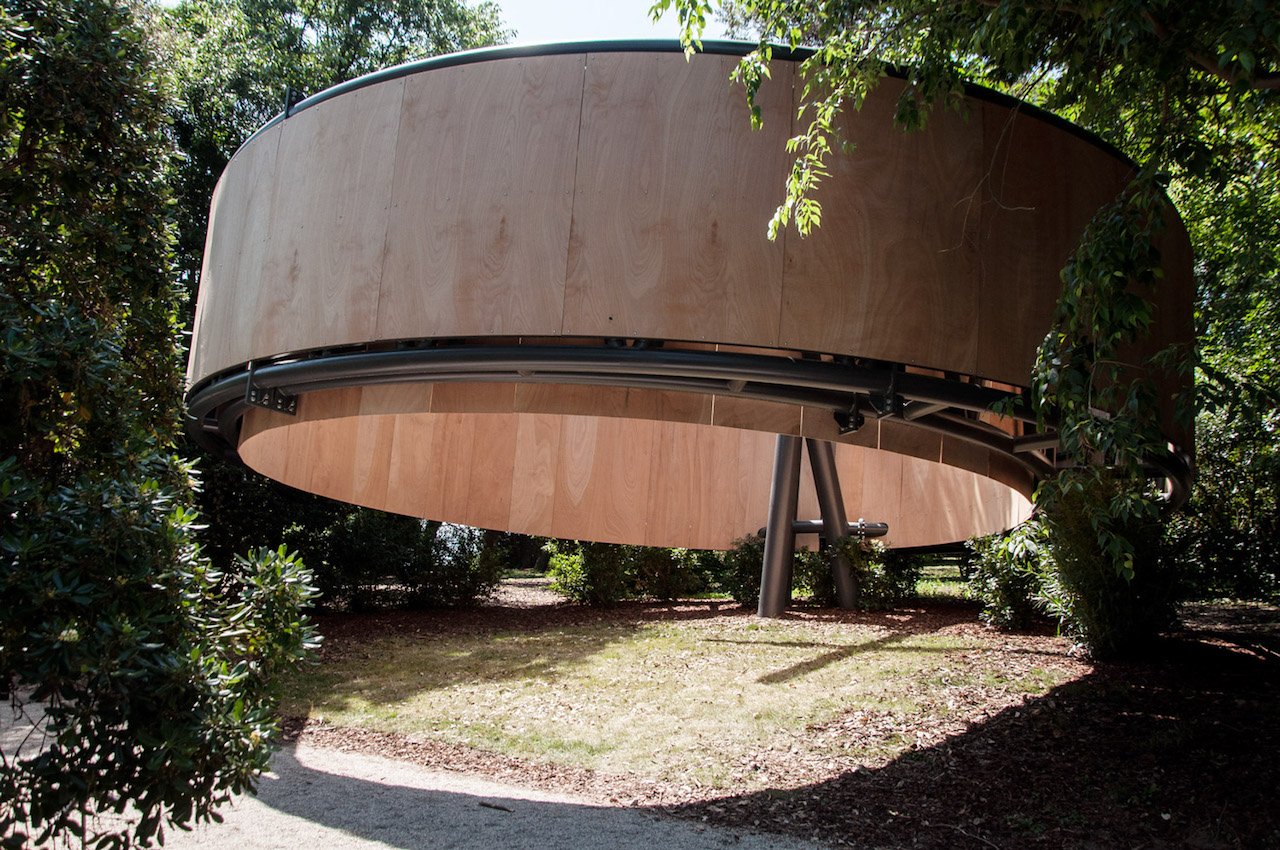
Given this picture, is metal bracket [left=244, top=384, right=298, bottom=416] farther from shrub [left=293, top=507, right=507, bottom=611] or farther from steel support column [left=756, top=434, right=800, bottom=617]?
shrub [left=293, top=507, right=507, bottom=611]

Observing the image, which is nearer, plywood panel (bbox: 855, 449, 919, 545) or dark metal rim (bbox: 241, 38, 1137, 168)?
dark metal rim (bbox: 241, 38, 1137, 168)

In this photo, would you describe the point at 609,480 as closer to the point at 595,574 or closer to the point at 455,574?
the point at 595,574

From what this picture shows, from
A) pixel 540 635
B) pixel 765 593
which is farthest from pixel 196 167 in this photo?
pixel 765 593

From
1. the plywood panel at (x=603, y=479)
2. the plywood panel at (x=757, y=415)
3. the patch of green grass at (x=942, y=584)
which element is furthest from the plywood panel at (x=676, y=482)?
the plywood panel at (x=757, y=415)

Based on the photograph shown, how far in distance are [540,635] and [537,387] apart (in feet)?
19.1

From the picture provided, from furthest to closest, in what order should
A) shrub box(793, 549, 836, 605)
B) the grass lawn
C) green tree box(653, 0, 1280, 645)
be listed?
shrub box(793, 549, 836, 605) < the grass lawn < green tree box(653, 0, 1280, 645)

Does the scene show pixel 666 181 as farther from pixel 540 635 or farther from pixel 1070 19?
pixel 540 635

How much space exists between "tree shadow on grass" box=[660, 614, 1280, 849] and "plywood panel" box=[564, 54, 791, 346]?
9.56 feet

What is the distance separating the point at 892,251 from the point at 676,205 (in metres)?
1.28

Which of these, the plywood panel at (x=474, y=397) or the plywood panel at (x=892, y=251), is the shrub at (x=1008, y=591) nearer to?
the plywood panel at (x=892, y=251)

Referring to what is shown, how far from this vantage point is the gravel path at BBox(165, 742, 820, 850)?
544 centimetres

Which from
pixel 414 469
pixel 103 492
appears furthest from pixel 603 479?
pixel 103 492

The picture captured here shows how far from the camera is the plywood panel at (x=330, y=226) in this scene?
6.14m

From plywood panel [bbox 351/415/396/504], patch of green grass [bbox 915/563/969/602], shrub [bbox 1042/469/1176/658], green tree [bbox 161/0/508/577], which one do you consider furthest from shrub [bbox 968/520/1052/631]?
green tree [bbox 161/0/508/577]
